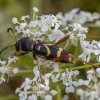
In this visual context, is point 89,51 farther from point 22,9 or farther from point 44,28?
point 22,9

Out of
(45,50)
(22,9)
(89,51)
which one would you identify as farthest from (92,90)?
(22,9)

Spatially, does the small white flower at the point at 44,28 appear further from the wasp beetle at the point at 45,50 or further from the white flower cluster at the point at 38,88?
the white flower cluster at the point at 38,88

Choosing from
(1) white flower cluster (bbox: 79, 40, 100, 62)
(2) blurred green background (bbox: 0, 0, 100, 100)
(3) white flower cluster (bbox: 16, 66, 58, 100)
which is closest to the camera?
(3) white flower cluster (bbox: 16, 66, 58, 100)

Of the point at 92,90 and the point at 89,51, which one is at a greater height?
the point at 89,51

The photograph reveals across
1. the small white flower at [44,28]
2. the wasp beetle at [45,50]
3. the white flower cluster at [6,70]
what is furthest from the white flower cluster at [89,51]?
the white flower cluster at [6,70]

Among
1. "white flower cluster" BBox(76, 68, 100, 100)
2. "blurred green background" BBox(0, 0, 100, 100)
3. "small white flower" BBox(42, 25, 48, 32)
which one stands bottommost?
"white flower cluster" BBox(76, 68, 100, 100)

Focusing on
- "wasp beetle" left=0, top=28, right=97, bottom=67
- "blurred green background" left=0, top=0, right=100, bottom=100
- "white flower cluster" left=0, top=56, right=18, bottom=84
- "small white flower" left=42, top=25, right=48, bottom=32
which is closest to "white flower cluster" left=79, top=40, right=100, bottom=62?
"wasp beetle" left=0, top=28, right=97, bottom=67

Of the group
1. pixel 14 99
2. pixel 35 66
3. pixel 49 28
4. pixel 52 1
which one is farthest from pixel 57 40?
pixel 52 1

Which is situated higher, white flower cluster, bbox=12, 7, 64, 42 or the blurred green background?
the blurred green background

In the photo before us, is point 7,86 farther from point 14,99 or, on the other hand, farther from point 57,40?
point 57,40

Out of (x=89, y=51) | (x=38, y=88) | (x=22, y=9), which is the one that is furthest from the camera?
(x=22, y=9)

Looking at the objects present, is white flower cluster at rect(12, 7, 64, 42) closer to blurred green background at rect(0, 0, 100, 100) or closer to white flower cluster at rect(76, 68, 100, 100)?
white flower cluster at rect(76, 68, 100, 100)

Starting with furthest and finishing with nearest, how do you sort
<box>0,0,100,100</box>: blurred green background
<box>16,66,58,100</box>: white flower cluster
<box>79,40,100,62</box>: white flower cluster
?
<box>0,0,100,100</box>: blurred green background < <box>79,40,100,62</box>: white flower cluster < <box>16,66,58,100</box>: white flower cluster
